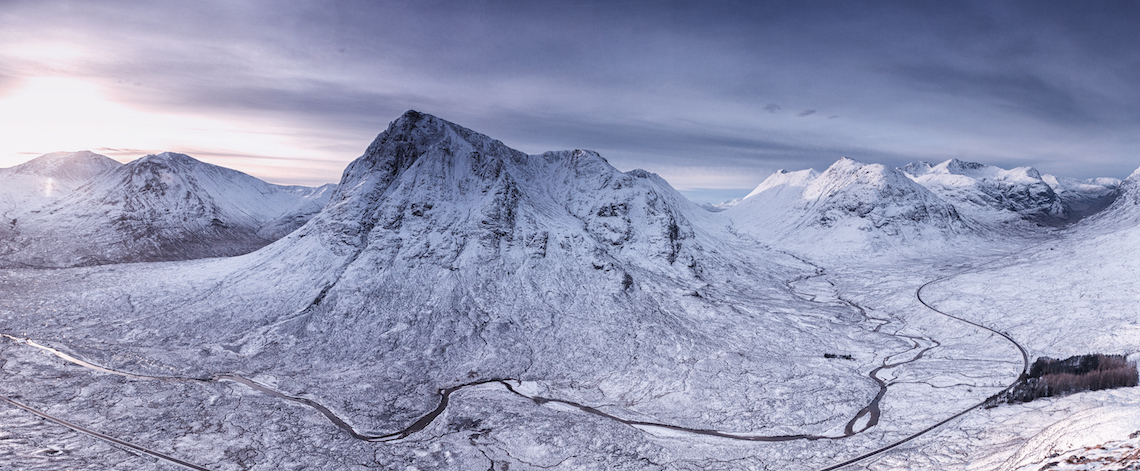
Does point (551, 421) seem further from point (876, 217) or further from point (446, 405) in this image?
point (876, 217)

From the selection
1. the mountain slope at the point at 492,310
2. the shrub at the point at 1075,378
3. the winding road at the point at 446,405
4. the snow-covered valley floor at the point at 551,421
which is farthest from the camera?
the mountain slope at the point at 492,310

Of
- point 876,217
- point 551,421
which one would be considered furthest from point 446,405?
point 876,217

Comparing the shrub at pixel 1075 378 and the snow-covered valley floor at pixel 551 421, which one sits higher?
the shrub at pixel 1075 378

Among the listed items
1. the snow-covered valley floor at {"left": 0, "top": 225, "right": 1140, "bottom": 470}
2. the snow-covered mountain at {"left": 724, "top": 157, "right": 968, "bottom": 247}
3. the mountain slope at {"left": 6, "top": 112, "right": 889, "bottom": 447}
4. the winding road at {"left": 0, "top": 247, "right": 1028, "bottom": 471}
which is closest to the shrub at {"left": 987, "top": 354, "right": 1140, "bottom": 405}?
the winding road at {"left": 0, "top": 247, "right": 1028, "bottom": 471}

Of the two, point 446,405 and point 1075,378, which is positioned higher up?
point 1075,378

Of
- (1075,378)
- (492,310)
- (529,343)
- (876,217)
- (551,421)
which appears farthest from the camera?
(876,217)

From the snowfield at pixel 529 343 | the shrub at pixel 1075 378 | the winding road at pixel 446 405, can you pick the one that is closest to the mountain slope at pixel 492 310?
the snowfield at pixel 529 343

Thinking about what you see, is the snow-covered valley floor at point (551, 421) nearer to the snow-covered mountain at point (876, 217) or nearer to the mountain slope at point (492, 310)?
the mountain slope at point (492, 310)

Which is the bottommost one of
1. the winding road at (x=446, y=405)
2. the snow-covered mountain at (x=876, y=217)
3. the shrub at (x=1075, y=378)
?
the winding road at (x=446, y=405)

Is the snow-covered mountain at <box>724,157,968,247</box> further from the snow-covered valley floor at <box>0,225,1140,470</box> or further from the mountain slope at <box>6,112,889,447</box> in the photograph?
the snow-covered valley floor at <box>0,225,1140,470</box>

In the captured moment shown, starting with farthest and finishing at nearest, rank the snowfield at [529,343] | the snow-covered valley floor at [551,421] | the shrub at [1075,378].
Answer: the snowfield at [529,343] < the shrub at [1075,378] < the snow-covered valley floor at [551,421]
